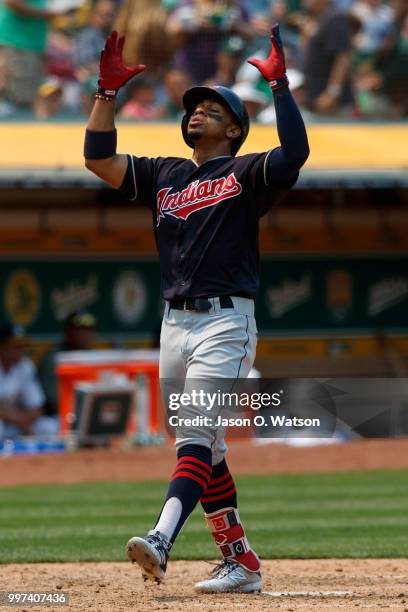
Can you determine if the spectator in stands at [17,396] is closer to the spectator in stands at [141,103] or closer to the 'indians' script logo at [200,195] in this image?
the spectator in stands at [141,103]

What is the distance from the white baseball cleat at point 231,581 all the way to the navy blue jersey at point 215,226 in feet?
3.39

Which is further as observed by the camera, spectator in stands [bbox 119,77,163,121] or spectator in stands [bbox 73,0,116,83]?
spectator in stands [bbox 119,77,163,121]

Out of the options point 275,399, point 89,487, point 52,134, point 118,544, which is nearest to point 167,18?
point 52,134

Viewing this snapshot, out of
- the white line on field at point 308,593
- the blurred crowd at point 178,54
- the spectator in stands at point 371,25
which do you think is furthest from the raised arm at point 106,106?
the spectator in stands at point 371,25

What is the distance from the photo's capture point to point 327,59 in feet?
41.8

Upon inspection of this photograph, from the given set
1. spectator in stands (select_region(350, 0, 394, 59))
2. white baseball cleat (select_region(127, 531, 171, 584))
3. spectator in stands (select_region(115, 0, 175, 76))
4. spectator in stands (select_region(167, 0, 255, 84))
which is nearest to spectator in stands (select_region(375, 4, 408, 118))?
spectator in stands (select_region(350, 0, 394, 59))

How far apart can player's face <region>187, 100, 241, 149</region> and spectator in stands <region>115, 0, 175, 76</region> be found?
7.42m

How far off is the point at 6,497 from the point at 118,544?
268 cm

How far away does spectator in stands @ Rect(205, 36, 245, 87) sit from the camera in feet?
40.8

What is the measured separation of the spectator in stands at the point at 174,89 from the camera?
1230 cm

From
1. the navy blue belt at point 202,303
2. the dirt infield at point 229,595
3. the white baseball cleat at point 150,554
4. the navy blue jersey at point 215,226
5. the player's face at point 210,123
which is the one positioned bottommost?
the dirt infield at point 229,595

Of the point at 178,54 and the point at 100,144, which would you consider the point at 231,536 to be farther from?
the point at 178,54

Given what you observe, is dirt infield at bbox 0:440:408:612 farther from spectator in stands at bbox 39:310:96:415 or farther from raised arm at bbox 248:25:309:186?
spectator in stands at bbox 39:310:96:415

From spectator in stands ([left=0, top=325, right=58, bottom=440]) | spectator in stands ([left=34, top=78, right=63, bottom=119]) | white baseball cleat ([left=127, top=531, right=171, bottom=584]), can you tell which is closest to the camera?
white baseball cleat ([left=127, top=531, right=171, bottom=584])
